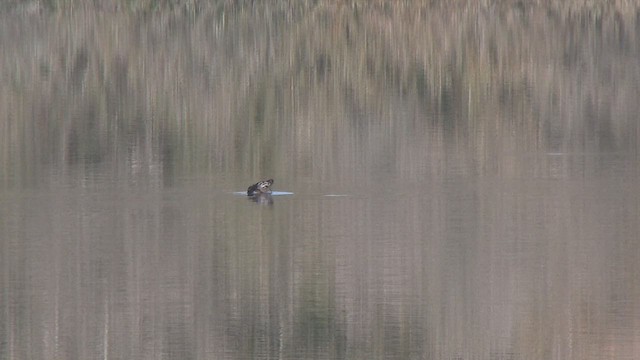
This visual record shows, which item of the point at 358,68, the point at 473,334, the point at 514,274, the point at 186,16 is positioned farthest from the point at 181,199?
the point at 186,16

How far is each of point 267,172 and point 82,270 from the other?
22.9 feet

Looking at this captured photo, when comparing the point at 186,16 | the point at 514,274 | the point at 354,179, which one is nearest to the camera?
the point at 514,274

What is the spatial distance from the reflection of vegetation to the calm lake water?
12cm

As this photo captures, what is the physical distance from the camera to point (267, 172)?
26672mm

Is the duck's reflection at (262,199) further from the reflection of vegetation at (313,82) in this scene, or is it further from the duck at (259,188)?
the reflection of vegetation at (313,82)

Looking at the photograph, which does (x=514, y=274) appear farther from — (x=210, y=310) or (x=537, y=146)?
(x=537, y=146)

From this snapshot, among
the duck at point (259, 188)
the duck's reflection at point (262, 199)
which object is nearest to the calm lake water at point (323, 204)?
the duck's reflection at point (262, 199)

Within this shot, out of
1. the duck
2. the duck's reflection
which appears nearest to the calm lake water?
the duck's reflection

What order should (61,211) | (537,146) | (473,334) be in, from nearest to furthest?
(473,334)
(61,211)
(537,146)

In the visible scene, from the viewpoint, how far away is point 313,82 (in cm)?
3997

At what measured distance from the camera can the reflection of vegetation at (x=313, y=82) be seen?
3008cm

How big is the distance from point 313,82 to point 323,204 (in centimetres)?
1660

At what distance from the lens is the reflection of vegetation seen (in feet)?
98.7

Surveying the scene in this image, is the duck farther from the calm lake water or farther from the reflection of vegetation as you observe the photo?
the reflection of vegetation
